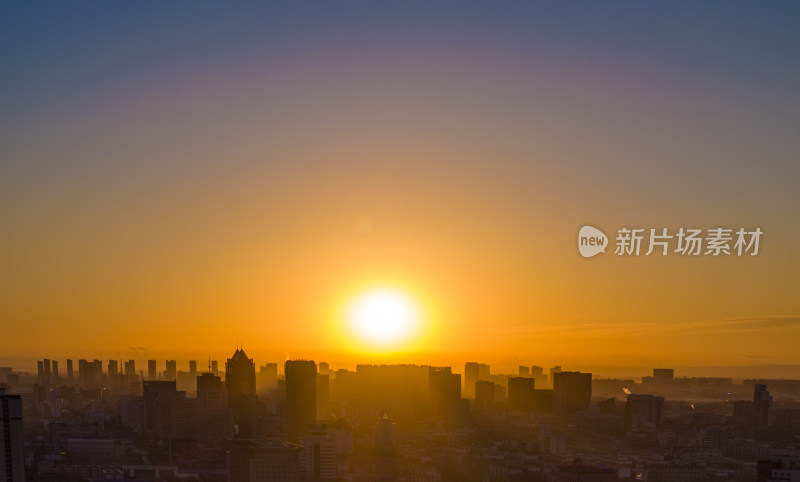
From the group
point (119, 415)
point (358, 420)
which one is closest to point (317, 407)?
point (358, 420)

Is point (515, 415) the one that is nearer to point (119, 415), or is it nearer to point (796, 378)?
point (796, 378)

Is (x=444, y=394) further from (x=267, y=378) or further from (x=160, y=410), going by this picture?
(x=160, y=410)

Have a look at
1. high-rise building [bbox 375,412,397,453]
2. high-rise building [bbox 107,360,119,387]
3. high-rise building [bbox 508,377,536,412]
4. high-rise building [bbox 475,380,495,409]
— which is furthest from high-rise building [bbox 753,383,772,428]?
high-rise building [bbox 107,360,119,387]

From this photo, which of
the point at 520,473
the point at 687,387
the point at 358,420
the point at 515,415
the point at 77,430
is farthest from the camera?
the point at 687,387

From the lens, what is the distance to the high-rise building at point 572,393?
1220 inches

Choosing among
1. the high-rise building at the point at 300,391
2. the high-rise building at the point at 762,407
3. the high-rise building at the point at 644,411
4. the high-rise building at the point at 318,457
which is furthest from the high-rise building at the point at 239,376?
the high-rise building at the point at 762,407

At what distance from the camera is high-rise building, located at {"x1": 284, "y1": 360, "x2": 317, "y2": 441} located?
79.4 feet

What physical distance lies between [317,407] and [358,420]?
79.2 inches

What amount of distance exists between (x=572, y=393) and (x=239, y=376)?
538 inches

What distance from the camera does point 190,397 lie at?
27844 millimetres

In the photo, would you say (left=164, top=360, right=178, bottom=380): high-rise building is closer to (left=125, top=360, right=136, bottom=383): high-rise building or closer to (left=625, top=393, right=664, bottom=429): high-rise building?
(left=125, top=360, right=136, bottom=383): high-rise building

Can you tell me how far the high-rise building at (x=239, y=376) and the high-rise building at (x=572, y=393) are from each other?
12666mm

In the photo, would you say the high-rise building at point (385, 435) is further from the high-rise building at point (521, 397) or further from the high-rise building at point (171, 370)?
the high-rise building at point (171, 370)

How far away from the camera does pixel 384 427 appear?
2264 cm
